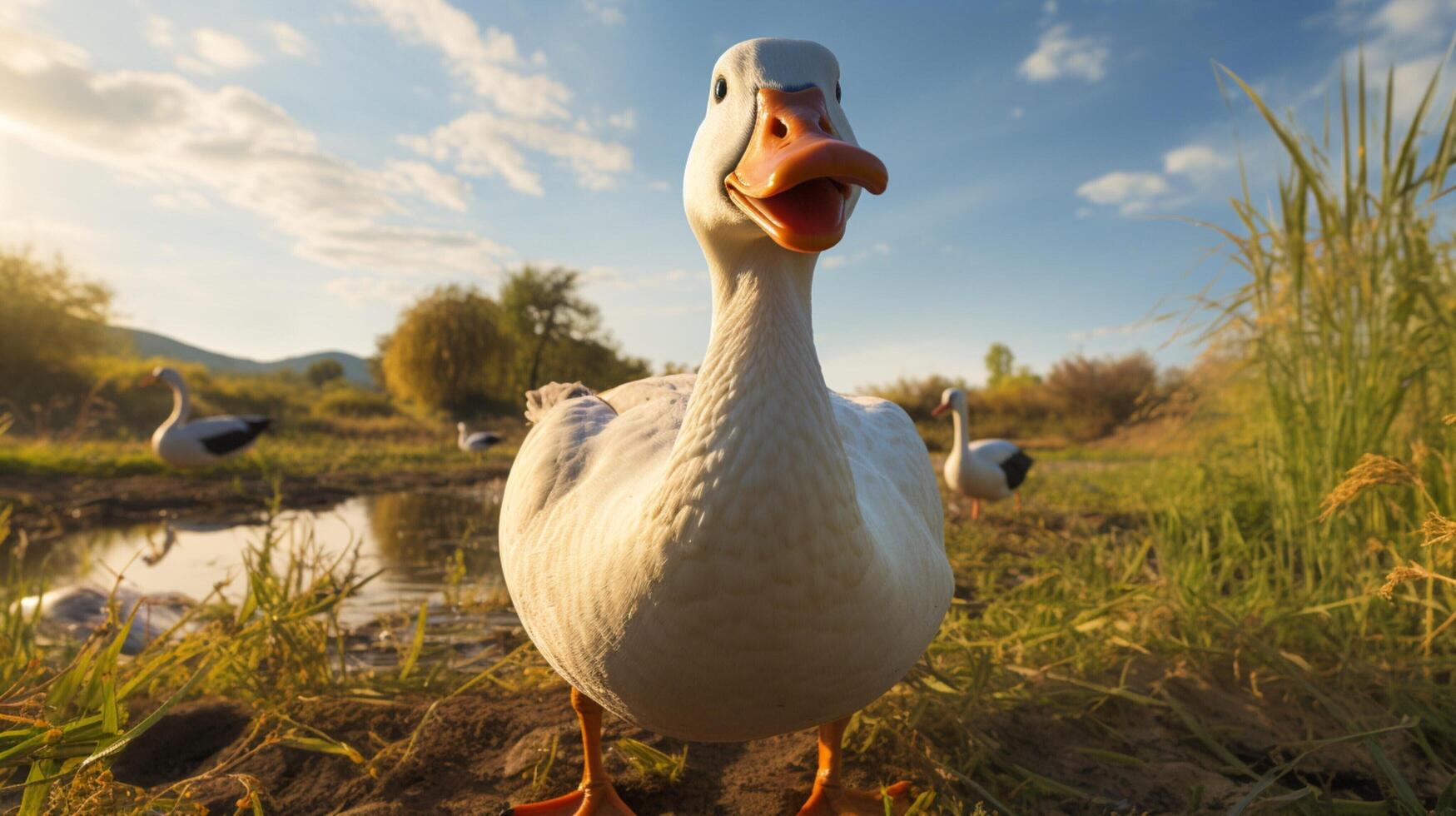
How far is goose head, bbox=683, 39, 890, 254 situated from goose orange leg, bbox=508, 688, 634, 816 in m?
1.37

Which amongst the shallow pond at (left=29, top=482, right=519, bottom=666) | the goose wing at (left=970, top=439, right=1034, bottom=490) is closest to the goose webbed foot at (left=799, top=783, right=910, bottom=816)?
the shallow pond at (left=29, top=482, right=519, bottom=666)

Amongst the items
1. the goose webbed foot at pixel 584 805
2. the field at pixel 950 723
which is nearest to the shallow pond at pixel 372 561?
the field at pixel 950 723

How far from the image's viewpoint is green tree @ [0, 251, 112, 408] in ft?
68.8

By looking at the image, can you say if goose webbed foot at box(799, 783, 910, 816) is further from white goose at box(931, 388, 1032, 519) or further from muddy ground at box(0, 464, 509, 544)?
muddy ground at box(0, 464, 509, 544)

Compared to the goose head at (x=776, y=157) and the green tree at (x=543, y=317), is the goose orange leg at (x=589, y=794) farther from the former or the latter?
the green tree at (x=543, y=317)

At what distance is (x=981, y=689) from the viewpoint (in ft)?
7.47

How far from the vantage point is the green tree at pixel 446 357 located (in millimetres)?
25469

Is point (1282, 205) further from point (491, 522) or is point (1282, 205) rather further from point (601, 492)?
point (491, 522)

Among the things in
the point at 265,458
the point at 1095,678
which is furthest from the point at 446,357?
the point at 1095,678

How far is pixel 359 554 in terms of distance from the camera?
3229mm

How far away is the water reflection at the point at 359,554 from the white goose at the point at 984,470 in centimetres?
453

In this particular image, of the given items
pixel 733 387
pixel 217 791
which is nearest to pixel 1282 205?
pixel 733 387

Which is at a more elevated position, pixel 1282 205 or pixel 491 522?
pixel 1282 205

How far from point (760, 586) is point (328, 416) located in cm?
2463
